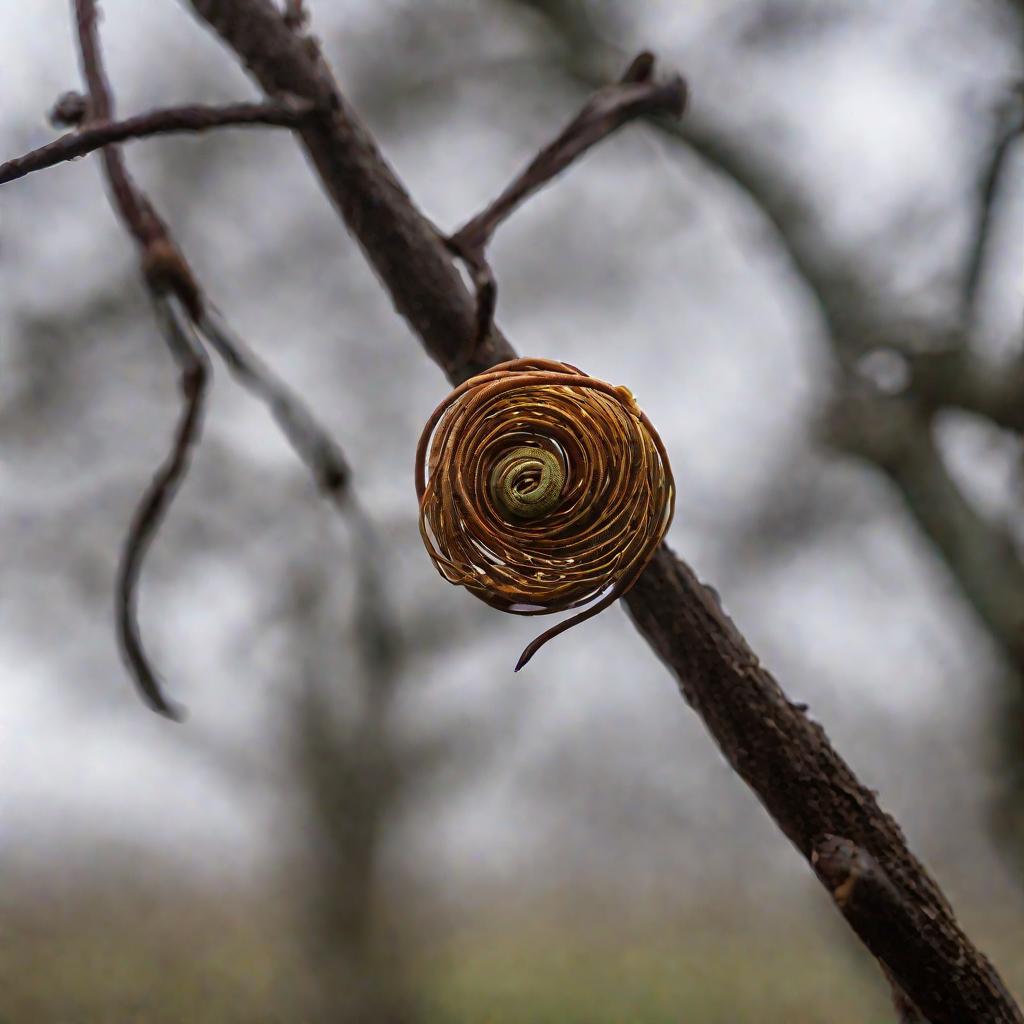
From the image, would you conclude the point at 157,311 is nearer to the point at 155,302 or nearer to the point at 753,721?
the point at 155,302

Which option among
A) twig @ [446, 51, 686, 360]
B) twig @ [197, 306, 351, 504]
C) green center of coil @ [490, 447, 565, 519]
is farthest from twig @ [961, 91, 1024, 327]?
→ green center of coil @ [490, 447, 565, 519]

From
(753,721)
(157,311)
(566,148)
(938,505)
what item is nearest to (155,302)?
(157,311)

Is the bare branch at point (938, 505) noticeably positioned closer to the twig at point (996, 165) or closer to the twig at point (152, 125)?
the twig at point (996, 165)

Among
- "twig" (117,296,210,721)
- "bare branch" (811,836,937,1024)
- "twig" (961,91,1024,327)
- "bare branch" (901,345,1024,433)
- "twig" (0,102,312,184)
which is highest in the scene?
"twig" (961,91,1024,327)

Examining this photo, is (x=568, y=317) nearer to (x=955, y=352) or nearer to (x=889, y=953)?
(x=955, y=352)

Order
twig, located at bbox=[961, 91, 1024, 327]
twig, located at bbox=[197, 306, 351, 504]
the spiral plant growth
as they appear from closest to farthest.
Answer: the spiral plant growth < twig, located at bbox=[197, 306, 351, 504] < twig, located at bbox=[961, 91, 1024, 327]

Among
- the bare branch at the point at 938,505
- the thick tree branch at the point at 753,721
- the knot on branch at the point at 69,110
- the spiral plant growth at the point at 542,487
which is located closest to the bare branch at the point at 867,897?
the thick tree branch at the point at 753,721

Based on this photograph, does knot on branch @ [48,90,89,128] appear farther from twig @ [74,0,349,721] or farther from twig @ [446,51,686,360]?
twig @ [446,51,686,360]
